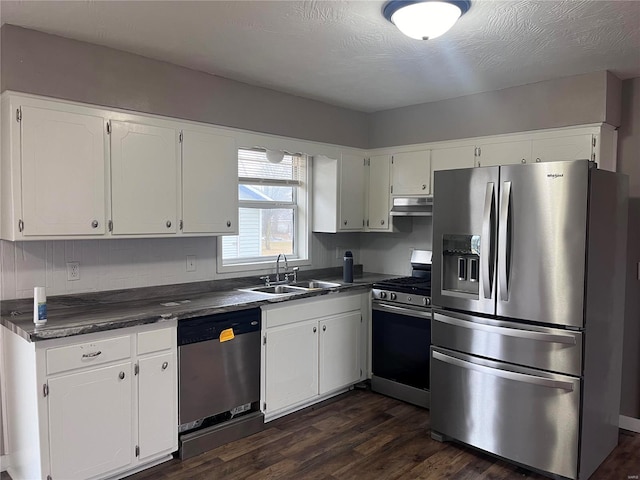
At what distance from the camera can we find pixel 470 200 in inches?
120

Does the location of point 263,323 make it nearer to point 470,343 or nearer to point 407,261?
point 470,343

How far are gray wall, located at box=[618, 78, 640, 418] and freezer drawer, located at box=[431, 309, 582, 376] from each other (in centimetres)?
113

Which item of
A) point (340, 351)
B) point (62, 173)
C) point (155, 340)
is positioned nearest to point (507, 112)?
point (340, 351)

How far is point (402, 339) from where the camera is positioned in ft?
12.7

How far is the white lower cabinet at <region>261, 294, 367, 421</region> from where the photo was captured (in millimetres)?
3426

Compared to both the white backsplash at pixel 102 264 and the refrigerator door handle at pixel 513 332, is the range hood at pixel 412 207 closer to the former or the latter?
the refrigerator door handle at pixel 513 332

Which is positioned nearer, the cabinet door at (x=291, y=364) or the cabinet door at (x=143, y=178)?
the cabinet door at (x=143, y=178)

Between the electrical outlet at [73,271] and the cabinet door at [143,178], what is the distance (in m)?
0.37

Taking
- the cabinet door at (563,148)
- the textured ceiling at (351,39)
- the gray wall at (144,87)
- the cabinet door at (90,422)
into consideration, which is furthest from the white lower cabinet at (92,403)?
the cabinet door at (563,148)

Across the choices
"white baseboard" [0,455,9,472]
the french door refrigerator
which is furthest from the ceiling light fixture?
"white baseboard" [0,455,9,472]

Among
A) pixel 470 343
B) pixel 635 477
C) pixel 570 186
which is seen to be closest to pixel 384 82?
pixel 570 186

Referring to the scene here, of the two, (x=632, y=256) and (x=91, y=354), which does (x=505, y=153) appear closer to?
(x=632, y=256)

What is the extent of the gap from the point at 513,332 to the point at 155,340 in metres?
2.09

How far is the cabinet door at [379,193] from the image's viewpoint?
4.54 m
